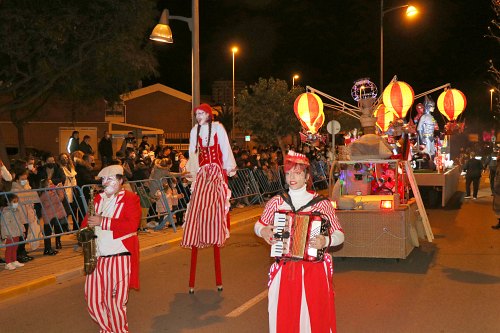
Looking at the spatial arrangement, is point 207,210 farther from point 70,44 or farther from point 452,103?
point 452,103

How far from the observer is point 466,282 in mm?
9125

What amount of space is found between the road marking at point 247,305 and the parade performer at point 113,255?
76.2 inches

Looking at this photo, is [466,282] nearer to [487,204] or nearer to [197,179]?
[197,179]

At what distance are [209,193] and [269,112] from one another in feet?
117

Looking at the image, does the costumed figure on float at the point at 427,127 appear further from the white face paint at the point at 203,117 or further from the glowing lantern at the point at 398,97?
the white face paint at the point at 203,117

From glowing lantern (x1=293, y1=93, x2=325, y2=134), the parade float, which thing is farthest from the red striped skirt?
glowing lantern (x1=293, y1=93, x2=325, y2=134)

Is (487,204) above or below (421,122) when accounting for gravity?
below

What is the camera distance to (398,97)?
48.7 feet

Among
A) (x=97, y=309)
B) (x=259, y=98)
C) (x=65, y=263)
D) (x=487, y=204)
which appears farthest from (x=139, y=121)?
(x=97, y=309)

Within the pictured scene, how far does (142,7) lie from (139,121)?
136 feet

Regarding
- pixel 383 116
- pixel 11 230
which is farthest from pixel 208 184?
pixel 383 116

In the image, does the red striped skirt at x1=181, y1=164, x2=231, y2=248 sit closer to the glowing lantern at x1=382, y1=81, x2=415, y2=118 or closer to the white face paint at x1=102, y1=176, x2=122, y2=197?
the white face paint at x1=102, y1=176, x2=122, y2=197

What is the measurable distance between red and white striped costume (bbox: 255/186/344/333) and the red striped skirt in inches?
138

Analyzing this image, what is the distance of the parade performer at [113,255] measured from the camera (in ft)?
18.5
